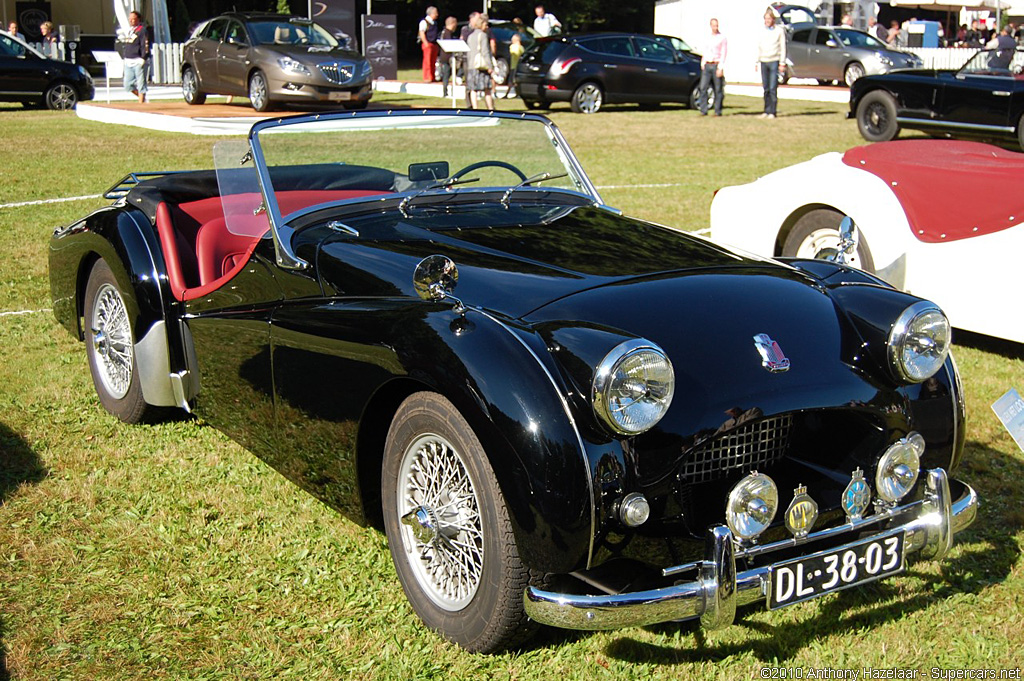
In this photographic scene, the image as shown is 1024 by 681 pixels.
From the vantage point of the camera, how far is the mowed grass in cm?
318

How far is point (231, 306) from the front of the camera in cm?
420

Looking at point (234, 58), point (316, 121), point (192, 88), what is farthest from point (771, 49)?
point (316, 121)

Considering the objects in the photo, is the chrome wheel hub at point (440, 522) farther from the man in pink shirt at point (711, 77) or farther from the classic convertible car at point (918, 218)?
the man in pink shirt at point (711, 77)

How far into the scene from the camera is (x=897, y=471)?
322cm

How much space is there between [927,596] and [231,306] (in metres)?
2.73

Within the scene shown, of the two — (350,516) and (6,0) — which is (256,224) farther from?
(6,0)

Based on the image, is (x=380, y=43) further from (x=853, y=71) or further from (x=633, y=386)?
(x=633, y=386)

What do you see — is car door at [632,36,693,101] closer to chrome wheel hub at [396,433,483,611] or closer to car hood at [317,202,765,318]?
car hood at [317,202,765,318]

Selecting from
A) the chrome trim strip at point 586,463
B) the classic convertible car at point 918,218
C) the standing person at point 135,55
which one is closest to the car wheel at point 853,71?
the standing person at point 135,55

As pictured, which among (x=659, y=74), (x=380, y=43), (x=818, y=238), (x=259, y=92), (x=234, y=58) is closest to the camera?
(x=818, y=238)

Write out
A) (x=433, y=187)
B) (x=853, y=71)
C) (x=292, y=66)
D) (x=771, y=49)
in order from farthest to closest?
(x=853, y=71) → (x=771, y=49) → (x=292, y=66) → (x=433, y=187)

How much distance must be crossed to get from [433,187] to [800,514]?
83.5 inches

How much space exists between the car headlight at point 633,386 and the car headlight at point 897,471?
0.78 m

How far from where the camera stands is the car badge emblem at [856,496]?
10.3ft
